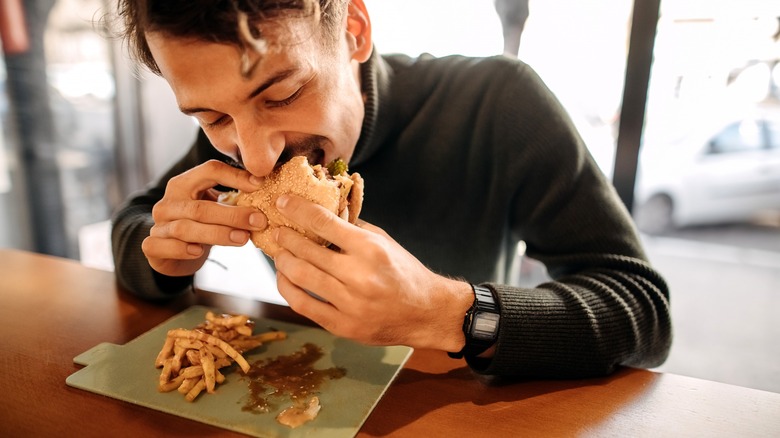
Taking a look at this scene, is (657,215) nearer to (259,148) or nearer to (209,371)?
(259,148)

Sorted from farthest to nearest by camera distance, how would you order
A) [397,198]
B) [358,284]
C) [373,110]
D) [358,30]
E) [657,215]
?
[657,215], [397,198], [373,110], [358,30], [358,284]

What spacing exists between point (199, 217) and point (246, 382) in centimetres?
38

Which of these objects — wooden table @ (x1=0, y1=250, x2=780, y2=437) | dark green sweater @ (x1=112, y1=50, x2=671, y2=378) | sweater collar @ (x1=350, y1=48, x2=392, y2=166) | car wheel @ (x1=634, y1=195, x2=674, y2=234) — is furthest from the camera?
car wheel @ (x1=634, y1=195, x2=674, y2=234)

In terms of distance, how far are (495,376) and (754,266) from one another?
12.8 ft

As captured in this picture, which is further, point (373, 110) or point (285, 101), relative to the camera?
point (373, 110)

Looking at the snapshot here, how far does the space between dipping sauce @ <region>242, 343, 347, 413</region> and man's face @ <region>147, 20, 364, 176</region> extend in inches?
16.6

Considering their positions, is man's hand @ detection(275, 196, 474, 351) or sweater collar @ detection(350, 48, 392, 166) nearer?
man's hand @ detection(275, 196, 474, 351)

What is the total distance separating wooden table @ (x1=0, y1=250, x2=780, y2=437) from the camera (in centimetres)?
93

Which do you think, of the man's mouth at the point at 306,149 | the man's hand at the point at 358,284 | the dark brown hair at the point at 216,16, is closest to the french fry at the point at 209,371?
the man's hand at the point at 358,284

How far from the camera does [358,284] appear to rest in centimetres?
94

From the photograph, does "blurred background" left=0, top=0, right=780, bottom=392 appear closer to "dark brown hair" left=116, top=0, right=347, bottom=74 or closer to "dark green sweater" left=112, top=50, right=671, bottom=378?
"dark green sweater" left=112, top=50, right=671, bottom=378

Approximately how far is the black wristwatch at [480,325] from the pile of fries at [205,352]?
449 mm

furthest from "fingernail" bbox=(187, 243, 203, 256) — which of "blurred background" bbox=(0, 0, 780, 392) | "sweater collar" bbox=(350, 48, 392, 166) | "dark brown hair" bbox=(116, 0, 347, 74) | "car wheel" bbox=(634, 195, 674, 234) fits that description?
"car wheel" bbox=(634, 195, 674, 234)

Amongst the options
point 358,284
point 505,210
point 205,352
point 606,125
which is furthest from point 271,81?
point 606,125
